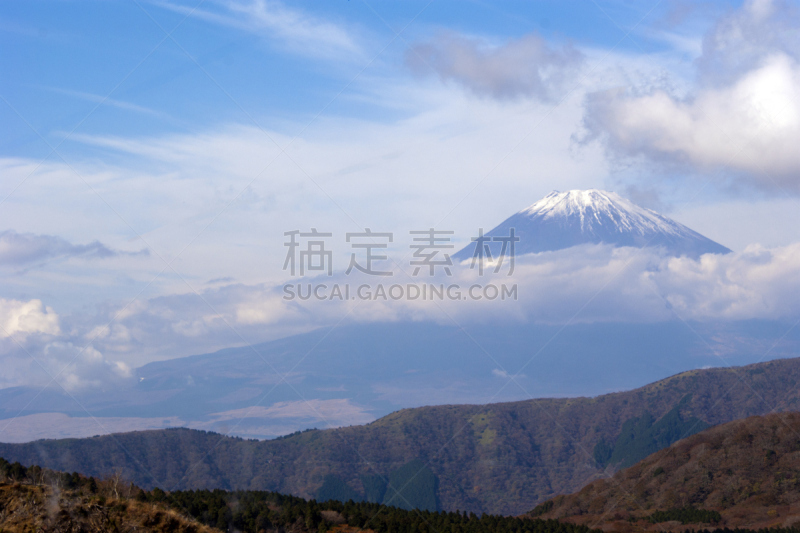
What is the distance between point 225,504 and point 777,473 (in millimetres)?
114224

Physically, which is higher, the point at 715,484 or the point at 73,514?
the point at 73,514

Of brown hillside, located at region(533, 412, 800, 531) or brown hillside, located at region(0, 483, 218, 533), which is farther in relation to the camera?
brown hillside, located at region(533, 412, 800, 531)

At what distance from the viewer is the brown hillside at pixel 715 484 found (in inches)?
4437

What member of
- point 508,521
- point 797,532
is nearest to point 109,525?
point 508,521

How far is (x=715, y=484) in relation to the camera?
131625 millimetres

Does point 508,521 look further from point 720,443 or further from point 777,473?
point 720,443

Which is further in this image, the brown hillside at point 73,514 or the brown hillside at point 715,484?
the brown hillside at point 715,484

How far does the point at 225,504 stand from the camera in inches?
2238

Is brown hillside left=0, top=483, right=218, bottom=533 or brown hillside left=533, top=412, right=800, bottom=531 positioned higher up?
brown hillside left=0, top=483, right=218, bottom=533

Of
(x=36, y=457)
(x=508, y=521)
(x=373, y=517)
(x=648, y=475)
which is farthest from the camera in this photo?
(x=36, y=457)

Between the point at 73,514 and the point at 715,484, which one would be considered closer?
the point at 73,514

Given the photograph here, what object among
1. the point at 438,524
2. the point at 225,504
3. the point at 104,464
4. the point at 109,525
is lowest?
the point at 104,464

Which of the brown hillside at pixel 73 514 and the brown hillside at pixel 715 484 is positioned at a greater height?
the brown hillside at pixel 73 514

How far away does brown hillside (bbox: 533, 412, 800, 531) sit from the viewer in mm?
112688
